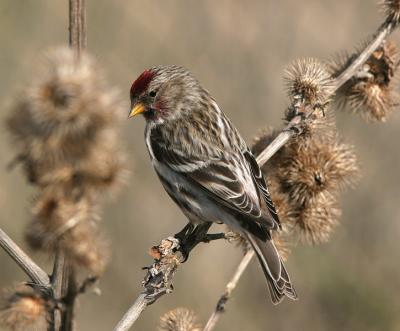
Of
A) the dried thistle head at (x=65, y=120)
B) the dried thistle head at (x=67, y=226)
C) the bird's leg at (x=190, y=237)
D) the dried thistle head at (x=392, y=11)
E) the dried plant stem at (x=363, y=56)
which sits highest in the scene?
the dried thistle head at (x=392, y=11)

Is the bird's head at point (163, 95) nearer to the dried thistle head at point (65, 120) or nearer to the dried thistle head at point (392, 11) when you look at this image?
the dried thistle head at point (392, 11)

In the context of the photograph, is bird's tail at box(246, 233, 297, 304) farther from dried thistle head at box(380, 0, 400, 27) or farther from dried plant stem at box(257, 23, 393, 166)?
dried thistle head at box(380, 0, 400, 27)

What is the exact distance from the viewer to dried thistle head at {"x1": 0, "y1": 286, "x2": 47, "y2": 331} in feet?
9.16

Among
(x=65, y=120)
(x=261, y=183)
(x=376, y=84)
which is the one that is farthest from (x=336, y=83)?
(x=65, y=120)

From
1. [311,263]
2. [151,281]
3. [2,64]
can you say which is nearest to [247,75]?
[311,263]

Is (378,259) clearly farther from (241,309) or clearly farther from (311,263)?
(241,309)

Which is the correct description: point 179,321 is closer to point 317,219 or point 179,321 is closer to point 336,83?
point 317,219

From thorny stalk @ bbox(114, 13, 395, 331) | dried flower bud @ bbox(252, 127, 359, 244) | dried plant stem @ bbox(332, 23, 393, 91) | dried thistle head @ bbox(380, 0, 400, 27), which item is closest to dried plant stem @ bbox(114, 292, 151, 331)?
thorny stalk @ bbox(114, 13, 395, 331)

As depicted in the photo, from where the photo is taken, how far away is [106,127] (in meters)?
2.54

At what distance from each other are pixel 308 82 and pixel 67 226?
2.02 meters

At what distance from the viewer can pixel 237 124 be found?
21.8 ft

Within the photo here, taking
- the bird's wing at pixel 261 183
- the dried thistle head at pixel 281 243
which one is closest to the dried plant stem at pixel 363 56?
the bird's wing at pixel 261 183

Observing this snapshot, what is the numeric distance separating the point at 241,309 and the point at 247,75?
215cm

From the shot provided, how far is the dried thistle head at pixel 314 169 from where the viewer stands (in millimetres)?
4281
